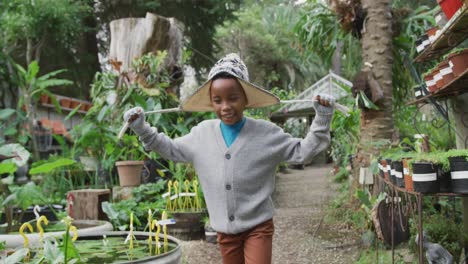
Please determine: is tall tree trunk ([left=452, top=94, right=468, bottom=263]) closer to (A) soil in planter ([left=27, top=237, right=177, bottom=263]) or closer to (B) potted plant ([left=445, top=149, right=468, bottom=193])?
(B) potted plant ([left=445, top=149, right=468, bottom=193])

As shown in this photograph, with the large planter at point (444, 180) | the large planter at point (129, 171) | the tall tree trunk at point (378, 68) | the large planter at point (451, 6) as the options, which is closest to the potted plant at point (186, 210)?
the large planter at point (129, 171)

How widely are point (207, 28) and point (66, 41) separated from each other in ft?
9.87

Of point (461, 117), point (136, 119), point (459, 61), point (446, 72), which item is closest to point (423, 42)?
point (461, 117)

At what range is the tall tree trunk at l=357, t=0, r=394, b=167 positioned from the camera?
4641 mm

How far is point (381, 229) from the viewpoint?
3275 mm

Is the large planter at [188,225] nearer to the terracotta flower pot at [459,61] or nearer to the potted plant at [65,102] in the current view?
the terracotta flower pot at [459,61]

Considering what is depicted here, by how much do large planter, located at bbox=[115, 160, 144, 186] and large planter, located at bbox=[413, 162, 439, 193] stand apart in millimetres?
3420

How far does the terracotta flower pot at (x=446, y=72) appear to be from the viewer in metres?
3.29

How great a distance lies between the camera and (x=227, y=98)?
2.00 meters

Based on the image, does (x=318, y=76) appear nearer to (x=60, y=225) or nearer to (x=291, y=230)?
(x=291, y=230)

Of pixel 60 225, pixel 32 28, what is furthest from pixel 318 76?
pixel 60 225

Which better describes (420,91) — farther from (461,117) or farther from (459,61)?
(459,61)

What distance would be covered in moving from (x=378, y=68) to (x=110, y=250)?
343 cm

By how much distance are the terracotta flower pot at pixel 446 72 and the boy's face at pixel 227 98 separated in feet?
6.63
